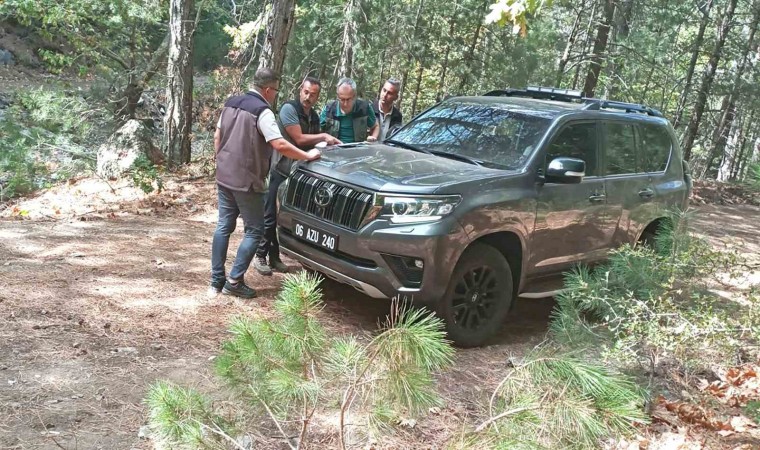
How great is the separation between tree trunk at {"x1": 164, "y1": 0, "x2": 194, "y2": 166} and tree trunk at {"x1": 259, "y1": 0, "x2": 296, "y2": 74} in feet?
7.21

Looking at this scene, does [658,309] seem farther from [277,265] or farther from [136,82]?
[136,82]

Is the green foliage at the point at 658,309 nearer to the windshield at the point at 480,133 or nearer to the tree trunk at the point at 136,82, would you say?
the windshield at the point at 480,133

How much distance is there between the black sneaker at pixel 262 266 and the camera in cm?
622

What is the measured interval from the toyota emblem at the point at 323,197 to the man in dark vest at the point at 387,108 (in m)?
2.14

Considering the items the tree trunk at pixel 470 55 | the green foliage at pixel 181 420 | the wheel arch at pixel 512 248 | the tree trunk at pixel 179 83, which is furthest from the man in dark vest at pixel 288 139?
the tree trunk at pixel 470 55

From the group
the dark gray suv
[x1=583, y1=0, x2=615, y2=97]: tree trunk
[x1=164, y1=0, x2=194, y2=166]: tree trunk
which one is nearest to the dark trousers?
the dark gray suv

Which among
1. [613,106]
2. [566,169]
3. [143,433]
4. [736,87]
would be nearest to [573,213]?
[566,169]

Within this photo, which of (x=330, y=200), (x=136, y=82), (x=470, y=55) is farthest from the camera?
(x=470, y=55)

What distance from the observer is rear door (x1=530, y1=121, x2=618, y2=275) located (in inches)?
211

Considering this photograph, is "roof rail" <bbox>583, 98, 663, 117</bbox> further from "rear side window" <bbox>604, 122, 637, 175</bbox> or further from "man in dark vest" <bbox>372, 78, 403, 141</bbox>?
"man in dark vest" <bbox>372, 78, 403, 141</bbox>

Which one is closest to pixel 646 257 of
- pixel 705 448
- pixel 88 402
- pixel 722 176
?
pixel 705 448

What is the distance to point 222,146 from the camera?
5.25 m

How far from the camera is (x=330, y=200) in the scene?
4996mm

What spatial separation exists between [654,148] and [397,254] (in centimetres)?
364
